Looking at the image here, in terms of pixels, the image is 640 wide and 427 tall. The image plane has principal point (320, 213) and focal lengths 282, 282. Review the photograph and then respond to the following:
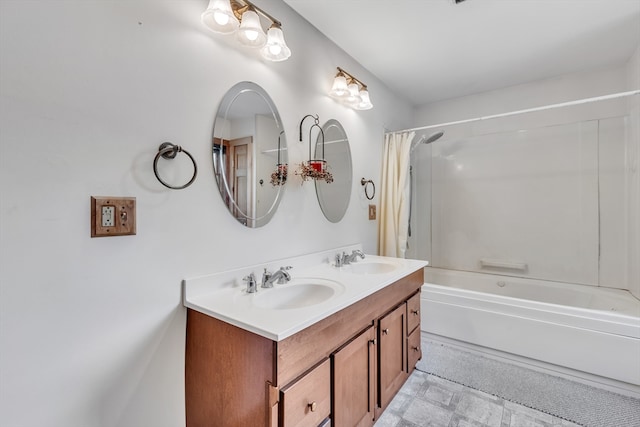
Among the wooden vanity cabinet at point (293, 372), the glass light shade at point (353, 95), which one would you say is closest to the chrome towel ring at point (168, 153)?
the wooden vanity cabinet at point (293, 372)

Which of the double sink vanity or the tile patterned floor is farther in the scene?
the tile patterned floor

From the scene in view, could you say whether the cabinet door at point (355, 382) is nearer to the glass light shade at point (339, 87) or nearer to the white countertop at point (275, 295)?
the white countertop at point (275, 295)

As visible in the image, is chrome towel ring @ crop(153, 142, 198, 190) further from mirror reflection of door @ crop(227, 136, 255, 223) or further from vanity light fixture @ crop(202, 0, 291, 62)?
vanity light fixture @ crop(202, 0, 291, 62)

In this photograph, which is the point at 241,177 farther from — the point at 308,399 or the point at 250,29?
the point at 308,399

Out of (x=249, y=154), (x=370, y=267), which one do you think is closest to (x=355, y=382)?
(x=370, y=267)

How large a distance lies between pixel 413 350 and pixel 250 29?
6.94 ft

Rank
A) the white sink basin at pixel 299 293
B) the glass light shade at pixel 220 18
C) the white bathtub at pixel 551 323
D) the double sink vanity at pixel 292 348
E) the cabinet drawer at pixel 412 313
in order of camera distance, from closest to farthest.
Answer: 1. the double sink vanity at pixel 292 348
2. the glass light shade at pixel 220 18
3. the white sink basin at pixel 299 293
4. the white bathtub at pixel 551 323
5. the cabinet drawer at pixel 412 313

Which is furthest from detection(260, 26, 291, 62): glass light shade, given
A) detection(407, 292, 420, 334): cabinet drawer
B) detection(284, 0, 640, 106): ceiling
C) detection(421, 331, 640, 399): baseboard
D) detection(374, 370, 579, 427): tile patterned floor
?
detection(421, 331, 640, 399): baseboard

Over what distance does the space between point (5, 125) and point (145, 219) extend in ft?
1.49

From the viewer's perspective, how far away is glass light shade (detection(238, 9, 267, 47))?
131 centimetres

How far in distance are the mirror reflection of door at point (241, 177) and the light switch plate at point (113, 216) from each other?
0.43m

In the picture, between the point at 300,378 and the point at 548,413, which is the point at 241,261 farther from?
the point at 548,413

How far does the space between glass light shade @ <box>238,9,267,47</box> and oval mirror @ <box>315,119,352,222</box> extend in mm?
746

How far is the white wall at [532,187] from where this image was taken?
247 centimetres
